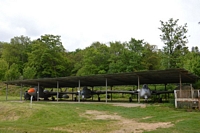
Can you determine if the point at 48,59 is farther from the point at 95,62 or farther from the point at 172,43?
the point at 172,43

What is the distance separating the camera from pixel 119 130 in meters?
11.6

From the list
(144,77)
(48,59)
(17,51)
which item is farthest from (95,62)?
(144,77)

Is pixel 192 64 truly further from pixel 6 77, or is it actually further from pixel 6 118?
pixel 6 77

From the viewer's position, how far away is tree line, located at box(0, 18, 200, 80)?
4334cm

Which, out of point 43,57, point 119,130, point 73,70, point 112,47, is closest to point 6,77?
point 43,57

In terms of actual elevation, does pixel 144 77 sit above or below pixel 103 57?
below

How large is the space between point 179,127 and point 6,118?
13.7 metres

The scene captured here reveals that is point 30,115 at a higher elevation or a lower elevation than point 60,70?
lower

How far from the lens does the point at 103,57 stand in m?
59.0

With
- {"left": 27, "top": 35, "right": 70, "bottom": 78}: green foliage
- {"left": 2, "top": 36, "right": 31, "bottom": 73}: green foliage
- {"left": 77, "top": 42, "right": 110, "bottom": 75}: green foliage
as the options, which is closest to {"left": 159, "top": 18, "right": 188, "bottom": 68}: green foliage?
{"left": 77, "top": 42, "right": 110, "bottom": 75}: green foliage

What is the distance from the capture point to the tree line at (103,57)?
43344mm

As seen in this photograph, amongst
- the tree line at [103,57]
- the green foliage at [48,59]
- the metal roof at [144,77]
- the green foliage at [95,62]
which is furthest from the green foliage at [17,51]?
the metal roof at [144,77]

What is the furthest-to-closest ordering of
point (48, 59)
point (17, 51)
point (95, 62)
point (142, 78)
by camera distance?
1. point (17, 51)
2. point (48, 59)
3. point (95, 62)
4. point (142, 78)

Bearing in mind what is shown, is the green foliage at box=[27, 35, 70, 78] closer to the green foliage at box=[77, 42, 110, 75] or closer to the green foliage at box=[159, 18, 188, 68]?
the green foliage at box=[77, 42, 110, 75]
